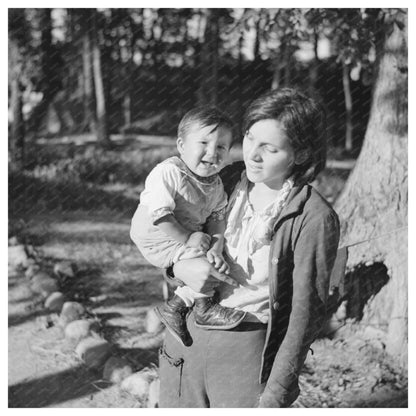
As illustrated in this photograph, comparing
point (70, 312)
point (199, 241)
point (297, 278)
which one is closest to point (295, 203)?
point (297, 278)

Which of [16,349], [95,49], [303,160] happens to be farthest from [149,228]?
[95,49]

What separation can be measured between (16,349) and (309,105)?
2448mm

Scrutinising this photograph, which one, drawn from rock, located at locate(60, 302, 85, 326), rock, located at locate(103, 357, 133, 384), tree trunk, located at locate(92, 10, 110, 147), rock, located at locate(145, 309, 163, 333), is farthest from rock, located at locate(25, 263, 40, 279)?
tree trunk, located at locate(92, 10, 110, 147)

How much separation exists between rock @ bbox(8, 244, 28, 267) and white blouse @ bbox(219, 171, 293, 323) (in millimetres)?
3005

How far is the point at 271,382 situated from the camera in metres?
1.14

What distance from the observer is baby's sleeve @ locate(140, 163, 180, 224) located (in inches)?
48.9

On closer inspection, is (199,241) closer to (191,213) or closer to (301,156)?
(191,213)

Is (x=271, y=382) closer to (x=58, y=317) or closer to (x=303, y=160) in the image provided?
(x=303, y=160)

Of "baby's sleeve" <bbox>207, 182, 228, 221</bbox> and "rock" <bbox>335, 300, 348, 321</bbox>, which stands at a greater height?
"baby's sleeve" <bbox>207, 182, 228, 221</bbox>

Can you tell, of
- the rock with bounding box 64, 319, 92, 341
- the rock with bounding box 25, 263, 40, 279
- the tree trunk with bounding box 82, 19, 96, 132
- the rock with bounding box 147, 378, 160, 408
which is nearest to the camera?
the rock with bounding box 147, 378, 160, 408

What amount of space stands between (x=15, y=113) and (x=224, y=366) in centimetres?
479

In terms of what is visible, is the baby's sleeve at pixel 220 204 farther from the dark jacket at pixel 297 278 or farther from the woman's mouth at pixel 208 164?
the dark jacket at pixel 297 278

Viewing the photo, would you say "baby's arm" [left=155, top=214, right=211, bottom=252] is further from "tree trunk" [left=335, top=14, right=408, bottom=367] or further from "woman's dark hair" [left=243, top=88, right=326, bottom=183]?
"tree trunk" [left=335, top=14, right=408, bottom=367]

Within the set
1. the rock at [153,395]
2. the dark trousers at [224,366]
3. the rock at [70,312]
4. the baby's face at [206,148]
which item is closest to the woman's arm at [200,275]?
the dark trousers at [224,366]
